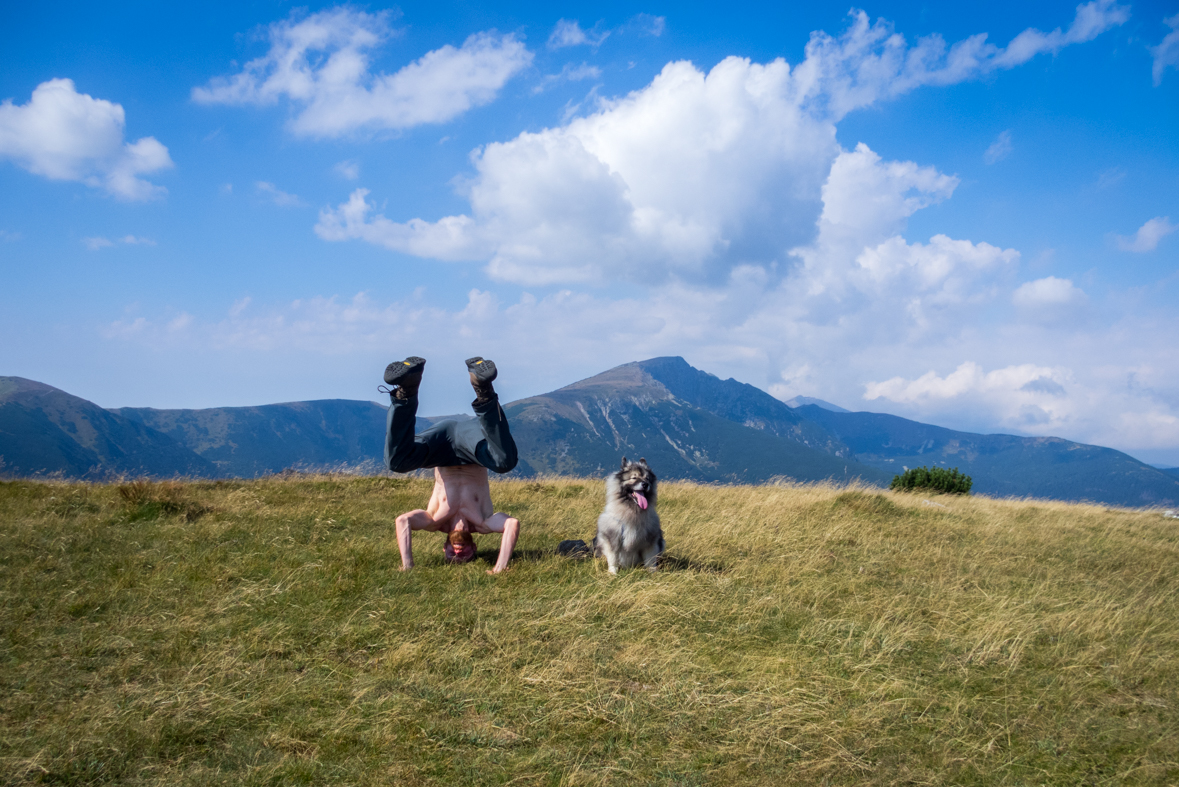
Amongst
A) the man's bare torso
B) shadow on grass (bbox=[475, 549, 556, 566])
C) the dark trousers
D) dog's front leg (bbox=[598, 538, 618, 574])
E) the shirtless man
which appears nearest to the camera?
the shirtless man

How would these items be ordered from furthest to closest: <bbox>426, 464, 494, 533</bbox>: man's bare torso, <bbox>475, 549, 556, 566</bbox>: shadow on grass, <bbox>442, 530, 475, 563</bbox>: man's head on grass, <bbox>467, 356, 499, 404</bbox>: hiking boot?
<bbox>475, 549, 556, 566</bbox>: shadow on grass
<bbox>442, 530, 475, 563</bbox>: man's head on grass
<bbox>426, 464, 494, 533</bbox>: man's bare torso
<bbox>467, 356, 499, 404</bbox>: hiking boot

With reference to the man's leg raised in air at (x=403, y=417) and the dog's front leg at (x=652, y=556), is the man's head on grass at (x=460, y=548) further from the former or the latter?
the dog's front leg at (x=652, y=556)

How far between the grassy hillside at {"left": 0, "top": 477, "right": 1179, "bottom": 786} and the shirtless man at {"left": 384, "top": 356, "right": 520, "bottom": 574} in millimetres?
514

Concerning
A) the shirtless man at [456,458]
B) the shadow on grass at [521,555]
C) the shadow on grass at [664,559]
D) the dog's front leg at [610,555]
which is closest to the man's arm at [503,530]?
the shirtless man at [456,458]

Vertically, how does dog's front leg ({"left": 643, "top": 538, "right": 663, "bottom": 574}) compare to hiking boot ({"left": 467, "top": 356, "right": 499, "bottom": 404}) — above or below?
below

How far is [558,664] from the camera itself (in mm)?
5379

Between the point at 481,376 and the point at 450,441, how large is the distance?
172 cm

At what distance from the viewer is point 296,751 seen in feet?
13.5

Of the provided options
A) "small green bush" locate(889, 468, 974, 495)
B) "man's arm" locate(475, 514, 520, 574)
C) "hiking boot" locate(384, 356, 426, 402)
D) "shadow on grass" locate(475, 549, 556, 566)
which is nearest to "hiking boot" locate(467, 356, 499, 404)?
"hiking boot" locate(384, 356, 426, 402)

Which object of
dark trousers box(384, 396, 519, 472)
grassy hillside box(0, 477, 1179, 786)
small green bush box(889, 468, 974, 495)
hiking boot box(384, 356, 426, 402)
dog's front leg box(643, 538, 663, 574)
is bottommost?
grassy hillside box(0, 477, 1179, 786)

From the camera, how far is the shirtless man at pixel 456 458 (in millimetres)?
7414

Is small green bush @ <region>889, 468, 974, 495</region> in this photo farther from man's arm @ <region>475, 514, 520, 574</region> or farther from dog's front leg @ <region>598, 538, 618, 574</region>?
man's arm @ <region>475, 514, 520, 574</region>

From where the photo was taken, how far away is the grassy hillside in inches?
163

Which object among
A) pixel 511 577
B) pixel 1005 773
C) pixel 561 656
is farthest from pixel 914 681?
pixel 511 577
